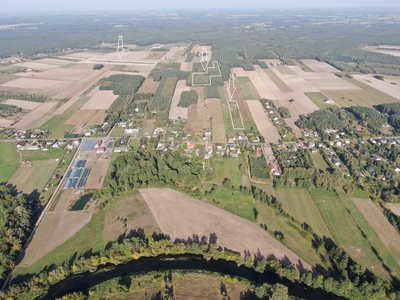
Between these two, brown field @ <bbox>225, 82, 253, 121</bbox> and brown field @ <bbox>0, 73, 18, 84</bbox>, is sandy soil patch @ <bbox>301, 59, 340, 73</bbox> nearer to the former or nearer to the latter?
brown field @ <bbox>225, 82, 253, 121</bbox>

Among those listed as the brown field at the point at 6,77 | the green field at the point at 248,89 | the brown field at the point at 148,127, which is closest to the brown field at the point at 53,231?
the brown field at the point at 148,127

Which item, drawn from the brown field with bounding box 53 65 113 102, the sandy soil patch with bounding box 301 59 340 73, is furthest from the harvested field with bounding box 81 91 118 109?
the sandy soil patch with bounding box 301 59 340 73

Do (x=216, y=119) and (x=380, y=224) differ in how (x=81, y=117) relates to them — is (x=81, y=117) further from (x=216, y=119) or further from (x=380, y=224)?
(x=380, y=224)

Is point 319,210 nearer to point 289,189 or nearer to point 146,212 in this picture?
point 289,189

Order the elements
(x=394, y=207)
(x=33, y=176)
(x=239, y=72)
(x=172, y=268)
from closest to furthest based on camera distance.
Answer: (x=172, y=268), (x=394, y=207), (x=33, y=176), (x=239, y=72)

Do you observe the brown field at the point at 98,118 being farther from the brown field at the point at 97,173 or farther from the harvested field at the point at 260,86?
the harvested field at the point at 260,86

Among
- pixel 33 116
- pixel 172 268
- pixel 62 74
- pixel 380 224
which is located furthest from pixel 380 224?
pixel 62 74
